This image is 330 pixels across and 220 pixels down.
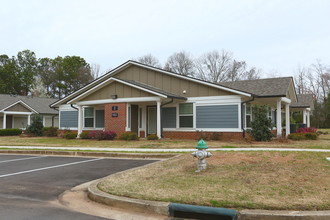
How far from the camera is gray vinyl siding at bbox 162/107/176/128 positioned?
20.2 m

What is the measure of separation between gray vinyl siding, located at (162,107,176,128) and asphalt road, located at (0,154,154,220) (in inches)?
362

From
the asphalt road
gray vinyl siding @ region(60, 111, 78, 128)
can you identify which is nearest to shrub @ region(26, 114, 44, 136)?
gray vinyl siding @ region(60, 111, 78, 128)

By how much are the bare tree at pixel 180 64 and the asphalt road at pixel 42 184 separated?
44477 millimetres

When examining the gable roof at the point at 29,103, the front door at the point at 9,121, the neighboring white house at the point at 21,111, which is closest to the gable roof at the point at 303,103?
the neighboring white house at the point at 21,111

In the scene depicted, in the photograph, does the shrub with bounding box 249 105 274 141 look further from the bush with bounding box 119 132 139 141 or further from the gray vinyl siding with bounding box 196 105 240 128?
the bush with bounding box 119 132 139 141

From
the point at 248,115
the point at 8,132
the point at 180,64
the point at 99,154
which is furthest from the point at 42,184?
the point at 180,64

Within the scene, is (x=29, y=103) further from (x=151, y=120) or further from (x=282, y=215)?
(x=282, y=215)

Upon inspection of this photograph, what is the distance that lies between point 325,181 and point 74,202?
17.5 ft

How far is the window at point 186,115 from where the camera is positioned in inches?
773

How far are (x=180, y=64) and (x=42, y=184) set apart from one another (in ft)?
161

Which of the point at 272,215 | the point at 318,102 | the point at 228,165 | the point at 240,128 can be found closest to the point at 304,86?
the point at 318,102

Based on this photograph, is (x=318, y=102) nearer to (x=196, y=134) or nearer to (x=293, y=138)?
(x=293, y=138)

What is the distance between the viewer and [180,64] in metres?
55.3

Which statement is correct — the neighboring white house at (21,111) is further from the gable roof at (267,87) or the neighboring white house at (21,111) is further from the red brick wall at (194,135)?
the gable roof at (267,87)
